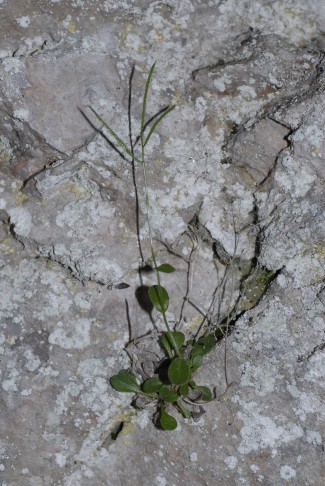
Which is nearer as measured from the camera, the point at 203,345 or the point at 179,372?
the point at 179,372

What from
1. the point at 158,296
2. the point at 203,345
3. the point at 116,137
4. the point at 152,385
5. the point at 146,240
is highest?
the point at 116,137

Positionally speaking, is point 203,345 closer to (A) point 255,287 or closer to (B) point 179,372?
(B) point 179,372

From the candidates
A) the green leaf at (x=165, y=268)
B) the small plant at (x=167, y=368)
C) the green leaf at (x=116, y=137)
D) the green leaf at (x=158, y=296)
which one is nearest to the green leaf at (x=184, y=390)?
the small plant at (x=167, y=368)

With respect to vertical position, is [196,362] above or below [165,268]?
below

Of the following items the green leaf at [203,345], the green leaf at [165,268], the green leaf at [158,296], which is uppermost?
the green leaf at [165,268]

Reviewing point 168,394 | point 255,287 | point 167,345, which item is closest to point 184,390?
point 168,394

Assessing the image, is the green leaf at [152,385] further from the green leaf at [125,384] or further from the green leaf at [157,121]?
the green leaf at [157,121]

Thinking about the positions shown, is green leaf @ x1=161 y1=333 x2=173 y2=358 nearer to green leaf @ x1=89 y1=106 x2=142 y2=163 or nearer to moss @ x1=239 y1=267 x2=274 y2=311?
moss @ x1=239 y1=267 x2=274 y2=311
